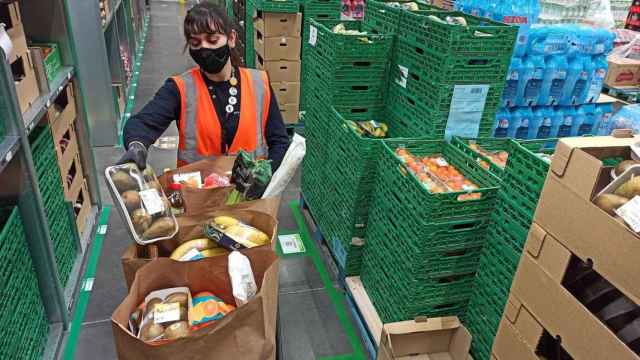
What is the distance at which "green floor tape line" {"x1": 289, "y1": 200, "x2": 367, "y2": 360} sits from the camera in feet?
8.89

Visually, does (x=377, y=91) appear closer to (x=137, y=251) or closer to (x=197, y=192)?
(x=197, y=192)

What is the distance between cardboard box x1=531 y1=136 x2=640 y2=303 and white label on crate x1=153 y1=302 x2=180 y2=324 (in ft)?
4.14

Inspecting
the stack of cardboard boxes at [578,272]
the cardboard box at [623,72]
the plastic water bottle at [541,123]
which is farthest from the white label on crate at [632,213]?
the cardboard box at [623,72]

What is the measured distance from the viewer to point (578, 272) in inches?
59.4

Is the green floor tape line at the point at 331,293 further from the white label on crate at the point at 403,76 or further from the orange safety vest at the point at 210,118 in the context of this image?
the white label on crate at the point at 403,76

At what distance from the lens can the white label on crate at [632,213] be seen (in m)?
1.21

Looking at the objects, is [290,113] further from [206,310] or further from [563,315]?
[563,315]

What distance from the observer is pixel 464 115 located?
268 centimetres

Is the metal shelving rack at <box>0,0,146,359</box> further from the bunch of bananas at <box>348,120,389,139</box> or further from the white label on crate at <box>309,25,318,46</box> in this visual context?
the bunch of bananas at <box>348,120,389,139</box>

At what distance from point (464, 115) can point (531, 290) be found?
4.24 ft

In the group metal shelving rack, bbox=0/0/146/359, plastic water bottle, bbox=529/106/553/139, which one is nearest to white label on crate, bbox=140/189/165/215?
metal shelving rack, bbox=0/0/146/359

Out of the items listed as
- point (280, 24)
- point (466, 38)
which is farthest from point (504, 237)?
point (280, 24)

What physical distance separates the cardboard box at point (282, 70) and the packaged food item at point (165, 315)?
13.9 feet

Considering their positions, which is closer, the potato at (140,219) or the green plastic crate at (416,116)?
the potato at (140,219)
